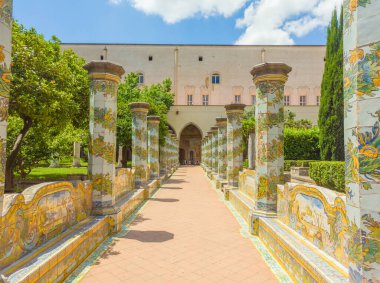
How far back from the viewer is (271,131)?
5.73 metres

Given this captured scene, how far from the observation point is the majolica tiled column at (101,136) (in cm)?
587

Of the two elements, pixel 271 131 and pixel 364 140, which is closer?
pixel 364 140

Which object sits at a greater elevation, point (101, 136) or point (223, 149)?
point (101, 136)

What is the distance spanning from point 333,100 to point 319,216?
52.3 ft

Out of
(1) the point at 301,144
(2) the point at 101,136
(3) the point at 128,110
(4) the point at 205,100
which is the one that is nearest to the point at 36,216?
(2) the point at 101,136

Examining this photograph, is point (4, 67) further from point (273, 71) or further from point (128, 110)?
point (128, 110)

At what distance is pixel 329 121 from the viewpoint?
17.5m

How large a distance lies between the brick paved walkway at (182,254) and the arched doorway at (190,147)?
33476 millimetres

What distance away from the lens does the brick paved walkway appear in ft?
12.7

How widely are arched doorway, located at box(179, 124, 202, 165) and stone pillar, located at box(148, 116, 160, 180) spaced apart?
26213 mm

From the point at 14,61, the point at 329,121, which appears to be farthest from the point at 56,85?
the point at 329,121

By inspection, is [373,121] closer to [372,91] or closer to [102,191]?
[372,91]

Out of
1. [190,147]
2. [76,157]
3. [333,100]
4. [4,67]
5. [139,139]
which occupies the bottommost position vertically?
[76,157]

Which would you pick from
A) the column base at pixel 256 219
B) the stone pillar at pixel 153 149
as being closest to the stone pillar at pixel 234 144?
the stone pillar at pixel 153 149
